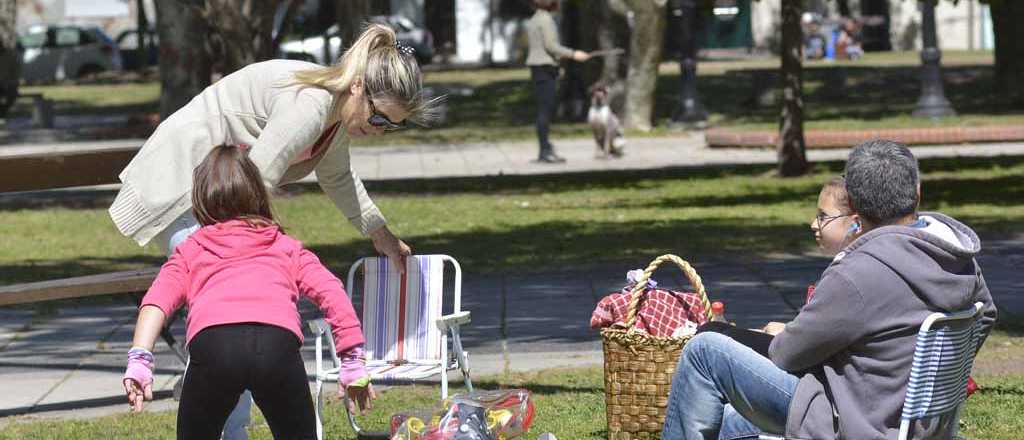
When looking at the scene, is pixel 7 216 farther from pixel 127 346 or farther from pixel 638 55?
pixel 638 55

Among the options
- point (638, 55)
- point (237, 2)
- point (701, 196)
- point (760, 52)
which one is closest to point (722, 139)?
point (638, 55)

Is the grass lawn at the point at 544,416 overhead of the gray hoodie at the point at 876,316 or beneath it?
beneath

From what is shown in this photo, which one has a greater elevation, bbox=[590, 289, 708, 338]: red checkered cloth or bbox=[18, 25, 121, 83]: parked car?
bbox=[590, 289, 708, 338]: red checkered cloth

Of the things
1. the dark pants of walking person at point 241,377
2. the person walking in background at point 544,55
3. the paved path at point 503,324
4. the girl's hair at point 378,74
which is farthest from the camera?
the person walking in background at point 544,55

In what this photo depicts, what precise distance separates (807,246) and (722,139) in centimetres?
1001

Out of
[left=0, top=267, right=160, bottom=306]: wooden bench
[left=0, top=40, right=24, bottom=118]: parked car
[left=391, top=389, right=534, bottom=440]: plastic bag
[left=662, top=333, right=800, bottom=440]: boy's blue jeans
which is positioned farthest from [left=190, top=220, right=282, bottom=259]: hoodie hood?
[left=0, top=40, right=24, bottom=118]: parked car

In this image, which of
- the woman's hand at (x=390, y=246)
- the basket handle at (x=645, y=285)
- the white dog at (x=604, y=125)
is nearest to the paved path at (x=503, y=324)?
the woman's hand at (x=390, y=246)

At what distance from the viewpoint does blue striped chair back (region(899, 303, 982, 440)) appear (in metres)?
4.37

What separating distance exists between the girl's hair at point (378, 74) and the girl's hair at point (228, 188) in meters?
0.56

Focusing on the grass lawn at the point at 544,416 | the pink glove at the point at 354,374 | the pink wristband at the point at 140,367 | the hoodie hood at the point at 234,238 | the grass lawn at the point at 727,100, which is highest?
the hoodie hood at the point at 234,238

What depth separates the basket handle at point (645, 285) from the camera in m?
5.70

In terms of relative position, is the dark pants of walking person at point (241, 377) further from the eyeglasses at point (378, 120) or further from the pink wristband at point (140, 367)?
the eyeglasses at point (378, 120)

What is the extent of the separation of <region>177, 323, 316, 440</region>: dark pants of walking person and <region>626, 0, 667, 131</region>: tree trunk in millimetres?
18863

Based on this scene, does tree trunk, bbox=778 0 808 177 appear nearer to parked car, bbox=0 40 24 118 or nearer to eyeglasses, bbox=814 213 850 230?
eyeglasses, bbox=814 213 850 230
